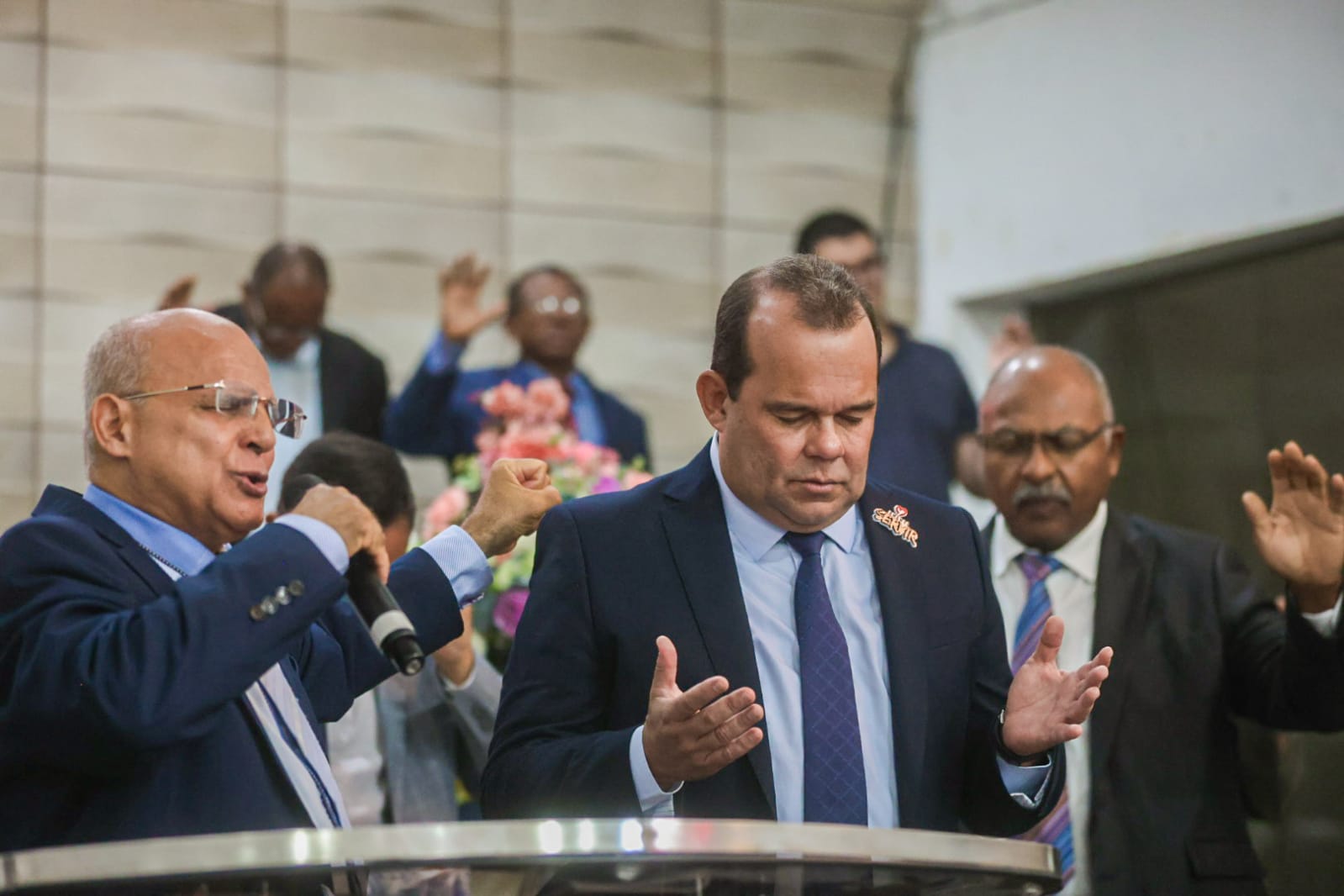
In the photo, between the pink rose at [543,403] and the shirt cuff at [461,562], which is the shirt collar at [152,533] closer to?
the shirt cuff at [461,562]

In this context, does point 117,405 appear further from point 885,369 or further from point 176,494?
point 885,369

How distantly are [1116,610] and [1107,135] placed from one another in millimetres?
3346

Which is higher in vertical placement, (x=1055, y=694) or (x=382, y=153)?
(x=382, y=153)

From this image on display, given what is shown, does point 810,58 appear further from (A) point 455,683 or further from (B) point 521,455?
(A) point 455,683

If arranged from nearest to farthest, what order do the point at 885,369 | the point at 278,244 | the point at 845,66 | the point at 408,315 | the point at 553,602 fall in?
the point at 553,602 → the point at 885,369 → the point at 278,244 → the point at 408,315 → the point at 845,66

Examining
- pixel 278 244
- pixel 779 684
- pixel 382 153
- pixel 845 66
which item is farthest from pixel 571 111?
pixel 779 684

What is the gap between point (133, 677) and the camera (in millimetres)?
2035

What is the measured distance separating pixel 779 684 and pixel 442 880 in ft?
3.17

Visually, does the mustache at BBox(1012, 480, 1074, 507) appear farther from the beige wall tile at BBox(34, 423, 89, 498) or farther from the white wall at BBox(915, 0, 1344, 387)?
the beige wall tile at BBox(34, 423, 89, 498)

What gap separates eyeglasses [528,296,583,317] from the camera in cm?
566

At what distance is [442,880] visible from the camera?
1.59 meters

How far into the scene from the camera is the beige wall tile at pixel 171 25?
6.40 meters

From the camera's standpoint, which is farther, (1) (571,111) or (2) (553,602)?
(1) (571,111)

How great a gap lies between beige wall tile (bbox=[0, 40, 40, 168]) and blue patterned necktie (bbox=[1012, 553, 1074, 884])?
13.9 ft
